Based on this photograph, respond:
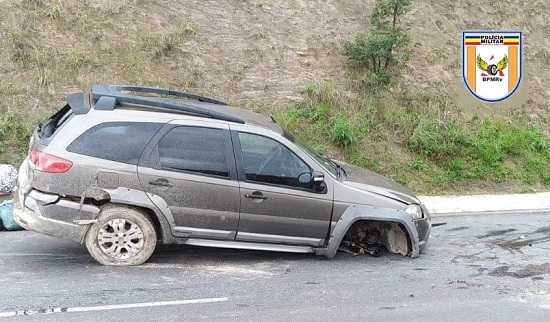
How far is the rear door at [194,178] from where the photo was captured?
6020mm

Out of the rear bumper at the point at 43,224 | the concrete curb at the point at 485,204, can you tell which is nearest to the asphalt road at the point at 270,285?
the rear bumper at the point at 43,224

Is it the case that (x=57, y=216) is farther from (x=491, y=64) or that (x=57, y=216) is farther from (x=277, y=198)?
(x=491, y=64)

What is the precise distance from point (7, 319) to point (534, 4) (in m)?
14.6

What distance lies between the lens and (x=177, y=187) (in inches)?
237

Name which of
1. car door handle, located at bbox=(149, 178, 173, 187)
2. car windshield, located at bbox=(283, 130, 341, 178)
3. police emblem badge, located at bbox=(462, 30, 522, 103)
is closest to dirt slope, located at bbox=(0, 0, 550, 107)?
police emblem badge, located at bbox=(462, 30, 522, 103)

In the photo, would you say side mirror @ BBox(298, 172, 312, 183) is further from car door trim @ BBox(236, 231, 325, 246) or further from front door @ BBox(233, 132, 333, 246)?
car door trim @ BBox(236, 231, 325, 246)

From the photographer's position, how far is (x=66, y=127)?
6004 millimetres

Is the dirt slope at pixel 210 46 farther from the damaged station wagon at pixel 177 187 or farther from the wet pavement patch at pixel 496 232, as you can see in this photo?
the wet pavement patch at pixel 496 232

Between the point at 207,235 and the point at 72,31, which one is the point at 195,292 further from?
the point at 72,31

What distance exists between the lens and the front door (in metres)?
6.21

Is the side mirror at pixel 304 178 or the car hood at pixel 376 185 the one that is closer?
the side mirror at pixel 304 178

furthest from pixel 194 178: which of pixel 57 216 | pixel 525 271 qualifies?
pixel 525 271

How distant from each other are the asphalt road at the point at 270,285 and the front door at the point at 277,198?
1.28ft

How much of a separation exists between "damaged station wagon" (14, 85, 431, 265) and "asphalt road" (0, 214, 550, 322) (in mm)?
290
